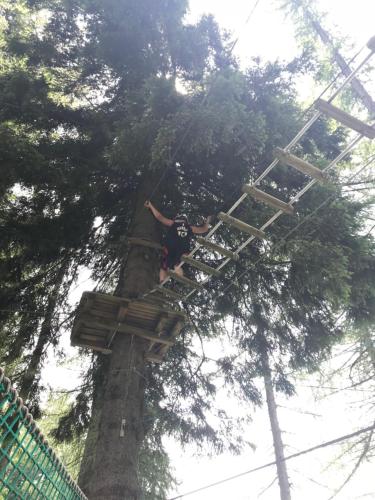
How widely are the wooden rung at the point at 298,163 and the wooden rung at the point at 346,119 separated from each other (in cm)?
50

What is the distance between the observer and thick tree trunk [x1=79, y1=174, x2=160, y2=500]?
4.07 m

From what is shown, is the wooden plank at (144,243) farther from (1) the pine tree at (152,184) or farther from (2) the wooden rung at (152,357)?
(2) the wooden rung at (152,357)

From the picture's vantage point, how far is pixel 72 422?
251 inches

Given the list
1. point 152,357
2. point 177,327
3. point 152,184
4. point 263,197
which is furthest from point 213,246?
point 152,184

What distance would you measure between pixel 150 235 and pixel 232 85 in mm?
2507

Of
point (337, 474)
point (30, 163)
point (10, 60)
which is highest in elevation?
point (10, 60)

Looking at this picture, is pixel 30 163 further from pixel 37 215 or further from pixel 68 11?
pixel 68 11

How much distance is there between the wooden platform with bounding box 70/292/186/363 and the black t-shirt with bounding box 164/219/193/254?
99 cm

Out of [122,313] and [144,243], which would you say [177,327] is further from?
[144,243]

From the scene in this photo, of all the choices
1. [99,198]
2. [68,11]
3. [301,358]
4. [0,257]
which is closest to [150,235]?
[99,198]

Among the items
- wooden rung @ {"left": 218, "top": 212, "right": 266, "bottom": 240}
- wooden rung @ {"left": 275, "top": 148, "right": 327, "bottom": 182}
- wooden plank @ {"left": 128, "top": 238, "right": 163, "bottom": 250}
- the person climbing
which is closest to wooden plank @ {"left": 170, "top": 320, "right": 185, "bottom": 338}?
the person climbing

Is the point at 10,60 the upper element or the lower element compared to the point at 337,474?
upper

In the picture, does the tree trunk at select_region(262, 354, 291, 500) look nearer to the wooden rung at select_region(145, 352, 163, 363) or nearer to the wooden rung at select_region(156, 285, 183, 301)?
the wooden rung at select_region(145, 352, 163, 363)

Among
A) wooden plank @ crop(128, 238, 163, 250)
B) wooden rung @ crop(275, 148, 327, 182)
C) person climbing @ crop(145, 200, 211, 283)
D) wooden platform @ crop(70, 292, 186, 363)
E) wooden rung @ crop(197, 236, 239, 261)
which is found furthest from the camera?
wooden plank @ crop(128, 238, 163, 250)
